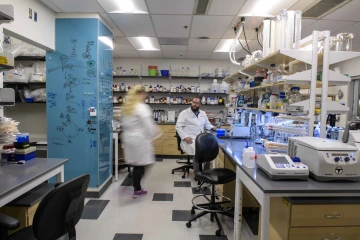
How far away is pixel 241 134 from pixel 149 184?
1.68 metres

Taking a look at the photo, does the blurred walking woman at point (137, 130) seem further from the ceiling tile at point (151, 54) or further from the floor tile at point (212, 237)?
the ceiling tile at point (151, 54)

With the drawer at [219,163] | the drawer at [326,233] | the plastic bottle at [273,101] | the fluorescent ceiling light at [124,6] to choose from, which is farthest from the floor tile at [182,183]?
the fluorescent ceiling light at [124,6]

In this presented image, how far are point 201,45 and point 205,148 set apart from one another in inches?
108

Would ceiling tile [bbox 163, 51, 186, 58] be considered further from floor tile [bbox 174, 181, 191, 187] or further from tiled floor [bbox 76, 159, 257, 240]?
tiled floor [bbox 76, 159, 257, 240]

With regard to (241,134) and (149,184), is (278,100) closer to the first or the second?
(241,134)

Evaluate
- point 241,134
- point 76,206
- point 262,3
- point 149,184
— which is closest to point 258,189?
point 76,206

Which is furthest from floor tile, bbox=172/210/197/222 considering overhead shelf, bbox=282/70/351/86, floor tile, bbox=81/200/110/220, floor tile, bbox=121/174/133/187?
overhead shelf, bbox=282/70/351/86

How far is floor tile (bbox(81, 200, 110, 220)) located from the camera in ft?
8.76

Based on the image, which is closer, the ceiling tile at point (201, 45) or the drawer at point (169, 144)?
the ceiling tile at point (201, 45)

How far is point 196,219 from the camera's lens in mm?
2635

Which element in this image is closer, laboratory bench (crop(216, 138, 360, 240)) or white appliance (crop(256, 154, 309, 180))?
laboratory bench (crop(216, 138, 360, 240))

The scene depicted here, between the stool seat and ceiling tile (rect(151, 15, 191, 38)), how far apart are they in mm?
2153

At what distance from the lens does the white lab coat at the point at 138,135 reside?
3074 mm

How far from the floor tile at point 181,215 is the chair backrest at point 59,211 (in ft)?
4.85
